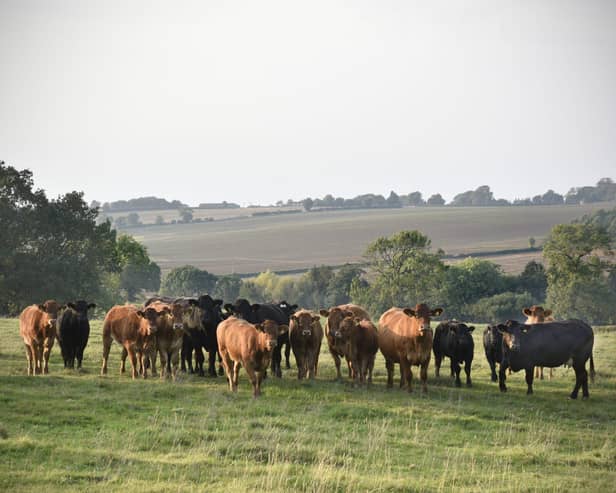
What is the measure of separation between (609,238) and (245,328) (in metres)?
53.0

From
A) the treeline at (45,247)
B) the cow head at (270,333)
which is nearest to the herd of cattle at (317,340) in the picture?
the cow head at (270,333)

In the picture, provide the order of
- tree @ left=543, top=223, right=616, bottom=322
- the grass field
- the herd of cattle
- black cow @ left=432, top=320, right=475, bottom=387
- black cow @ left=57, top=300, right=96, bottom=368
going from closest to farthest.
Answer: the herd of cattle < black cow @ left=432, top=320, right=475, bottom=387 < black cow @ left=57, top=300, right=96, bottom=368 < tree @ left=543, top=223, right=616, bottom=322 < the grass field

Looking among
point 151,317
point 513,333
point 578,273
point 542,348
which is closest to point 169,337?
point 151,317

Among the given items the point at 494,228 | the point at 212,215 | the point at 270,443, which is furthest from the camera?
the point at 212,215

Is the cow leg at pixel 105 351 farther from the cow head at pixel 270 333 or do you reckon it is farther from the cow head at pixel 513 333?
the cow head at pixel 513 333

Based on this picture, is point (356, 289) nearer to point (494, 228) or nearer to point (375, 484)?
point (375, 484)

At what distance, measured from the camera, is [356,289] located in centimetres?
7131

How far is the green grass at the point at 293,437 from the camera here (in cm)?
1133

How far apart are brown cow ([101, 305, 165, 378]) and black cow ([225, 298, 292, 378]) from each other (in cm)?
232

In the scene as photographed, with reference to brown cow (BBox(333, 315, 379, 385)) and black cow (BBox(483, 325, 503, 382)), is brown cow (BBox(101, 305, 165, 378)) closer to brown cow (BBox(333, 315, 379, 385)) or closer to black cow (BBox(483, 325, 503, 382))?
brown cow (BBox(333, 315, 379, 385))

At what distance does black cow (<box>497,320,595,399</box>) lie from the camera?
19.0 meters

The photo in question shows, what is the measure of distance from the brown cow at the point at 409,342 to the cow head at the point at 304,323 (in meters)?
1.84

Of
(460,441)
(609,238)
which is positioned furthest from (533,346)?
(609,238)

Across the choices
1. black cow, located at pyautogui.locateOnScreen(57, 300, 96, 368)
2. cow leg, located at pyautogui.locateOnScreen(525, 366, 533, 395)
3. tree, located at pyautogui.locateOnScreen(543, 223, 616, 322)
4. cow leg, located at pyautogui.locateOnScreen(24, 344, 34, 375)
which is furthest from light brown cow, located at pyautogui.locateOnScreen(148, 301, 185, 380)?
tree, located at pyautogui.locateOnScreen(543, 223, 616, 322)
